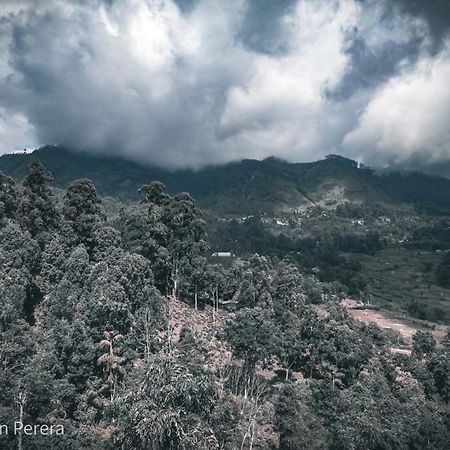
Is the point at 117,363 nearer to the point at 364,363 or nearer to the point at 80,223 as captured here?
the point at 80,223

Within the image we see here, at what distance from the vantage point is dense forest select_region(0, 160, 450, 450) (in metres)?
24.5

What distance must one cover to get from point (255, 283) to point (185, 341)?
660 inches

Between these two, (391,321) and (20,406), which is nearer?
(20,406)

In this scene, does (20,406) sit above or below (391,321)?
below

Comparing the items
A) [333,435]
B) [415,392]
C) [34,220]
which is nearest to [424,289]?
[415,392]

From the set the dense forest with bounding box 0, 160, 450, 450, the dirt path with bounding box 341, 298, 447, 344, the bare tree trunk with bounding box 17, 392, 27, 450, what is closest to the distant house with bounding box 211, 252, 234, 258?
the dirt path with bounding box 341, 298, 447, 344

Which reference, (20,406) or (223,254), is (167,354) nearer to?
(20,406)

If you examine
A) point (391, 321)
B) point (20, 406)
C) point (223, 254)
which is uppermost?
point (223, 254)

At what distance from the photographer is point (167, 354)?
27500 mm

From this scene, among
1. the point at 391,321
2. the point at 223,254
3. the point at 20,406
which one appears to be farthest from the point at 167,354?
the point at 223,254

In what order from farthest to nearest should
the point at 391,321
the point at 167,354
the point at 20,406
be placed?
the point at 391,321 < the point at 167,354 < the point at 20,406

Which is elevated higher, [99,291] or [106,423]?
[99,291]

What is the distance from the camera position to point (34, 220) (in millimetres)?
44375

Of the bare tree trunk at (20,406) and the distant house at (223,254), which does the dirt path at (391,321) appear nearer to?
the distant house at (223,254)
